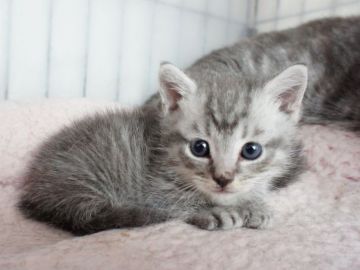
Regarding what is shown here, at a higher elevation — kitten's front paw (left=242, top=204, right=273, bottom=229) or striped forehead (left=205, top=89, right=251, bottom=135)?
striped forehead (left=205, top=89, right=251, bottom=135)

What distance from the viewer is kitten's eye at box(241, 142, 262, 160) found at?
1429 mm

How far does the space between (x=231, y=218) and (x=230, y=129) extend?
242mm

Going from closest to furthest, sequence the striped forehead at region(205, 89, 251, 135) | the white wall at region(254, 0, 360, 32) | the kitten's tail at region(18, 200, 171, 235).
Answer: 1. the kitten's tail at region(18, 200, 171, 235)
2. the striped forehead at region(205, 89, 251, 135)
3. the white wall at region(254, 0, 360, 32)

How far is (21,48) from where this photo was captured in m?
2.03

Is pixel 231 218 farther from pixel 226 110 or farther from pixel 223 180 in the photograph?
pixel 226 110

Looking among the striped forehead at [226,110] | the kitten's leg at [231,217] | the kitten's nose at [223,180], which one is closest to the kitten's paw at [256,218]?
the kitten's leg at [231,217]

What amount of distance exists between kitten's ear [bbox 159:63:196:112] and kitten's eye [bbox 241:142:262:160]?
0.24 metres

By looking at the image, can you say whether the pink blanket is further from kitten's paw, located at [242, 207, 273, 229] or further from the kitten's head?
the kitten's head

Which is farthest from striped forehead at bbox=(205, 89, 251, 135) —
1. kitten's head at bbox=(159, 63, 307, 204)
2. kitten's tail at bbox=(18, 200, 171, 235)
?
kitten's tail at bbox=(18, 200, 171, 235)

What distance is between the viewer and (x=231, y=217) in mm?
1372

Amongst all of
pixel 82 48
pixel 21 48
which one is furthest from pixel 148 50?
pixel 21 48

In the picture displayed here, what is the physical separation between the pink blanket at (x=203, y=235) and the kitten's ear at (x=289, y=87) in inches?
11.2

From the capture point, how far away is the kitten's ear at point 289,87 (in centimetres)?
150

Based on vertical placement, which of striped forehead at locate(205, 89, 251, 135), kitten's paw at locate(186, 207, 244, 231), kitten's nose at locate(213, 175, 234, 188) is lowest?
kitten's paw at locate(186, 207, 244, 231)
